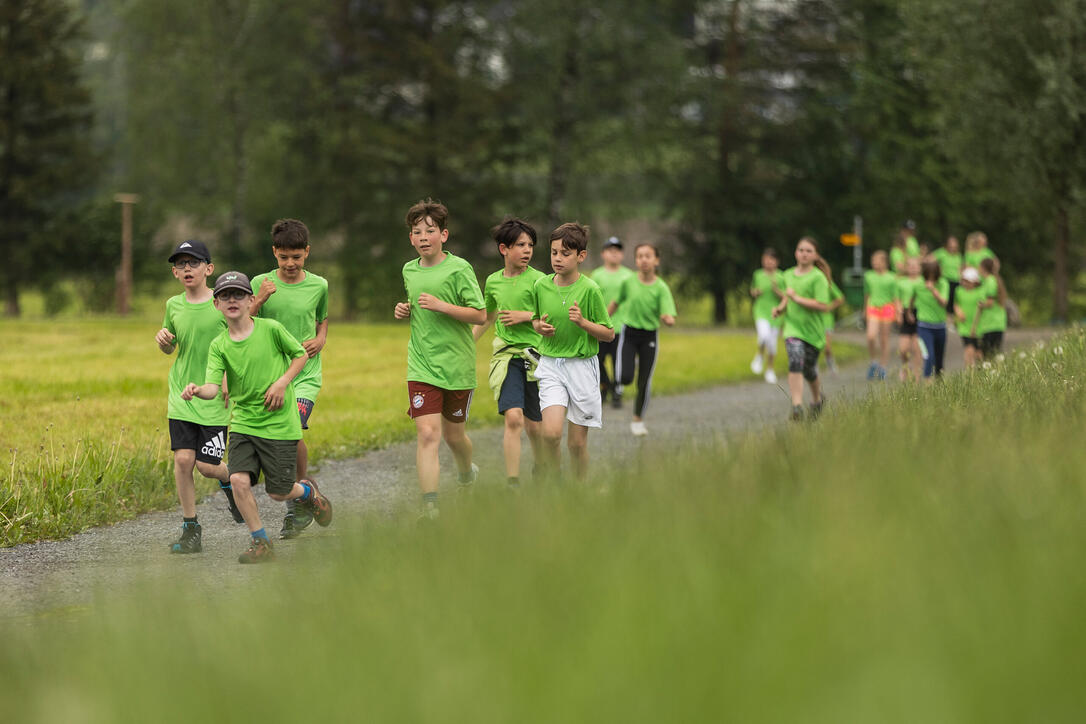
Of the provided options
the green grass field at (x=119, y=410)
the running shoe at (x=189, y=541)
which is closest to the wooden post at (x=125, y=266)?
the green grass field at (x=119, y=410)

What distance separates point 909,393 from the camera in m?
7.59

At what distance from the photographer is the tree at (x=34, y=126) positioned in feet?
155

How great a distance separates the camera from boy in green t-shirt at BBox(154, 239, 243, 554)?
8352 millimetres

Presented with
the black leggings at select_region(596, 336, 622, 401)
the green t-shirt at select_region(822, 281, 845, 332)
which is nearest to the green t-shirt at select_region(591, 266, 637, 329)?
the black leggings at select_region(596, 336, 622, 401)

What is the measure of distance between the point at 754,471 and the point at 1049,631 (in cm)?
184

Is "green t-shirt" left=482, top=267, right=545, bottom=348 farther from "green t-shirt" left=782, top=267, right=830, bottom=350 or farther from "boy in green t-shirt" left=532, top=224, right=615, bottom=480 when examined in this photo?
"green t-shirt" left=782, top=267, right=830, bottom=350

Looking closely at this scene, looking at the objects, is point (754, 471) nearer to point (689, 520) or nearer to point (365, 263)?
point (689, 520)

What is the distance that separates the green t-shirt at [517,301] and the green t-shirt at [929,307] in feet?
30.2

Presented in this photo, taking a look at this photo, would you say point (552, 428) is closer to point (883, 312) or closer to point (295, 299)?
point (295, 299)

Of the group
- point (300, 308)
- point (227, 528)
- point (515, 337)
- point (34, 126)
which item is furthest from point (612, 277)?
point (34, 126)

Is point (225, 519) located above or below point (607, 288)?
below

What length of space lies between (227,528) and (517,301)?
2.48 meters

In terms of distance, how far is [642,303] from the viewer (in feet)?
47.5

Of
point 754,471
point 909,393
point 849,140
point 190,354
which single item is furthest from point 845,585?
point 849,140
